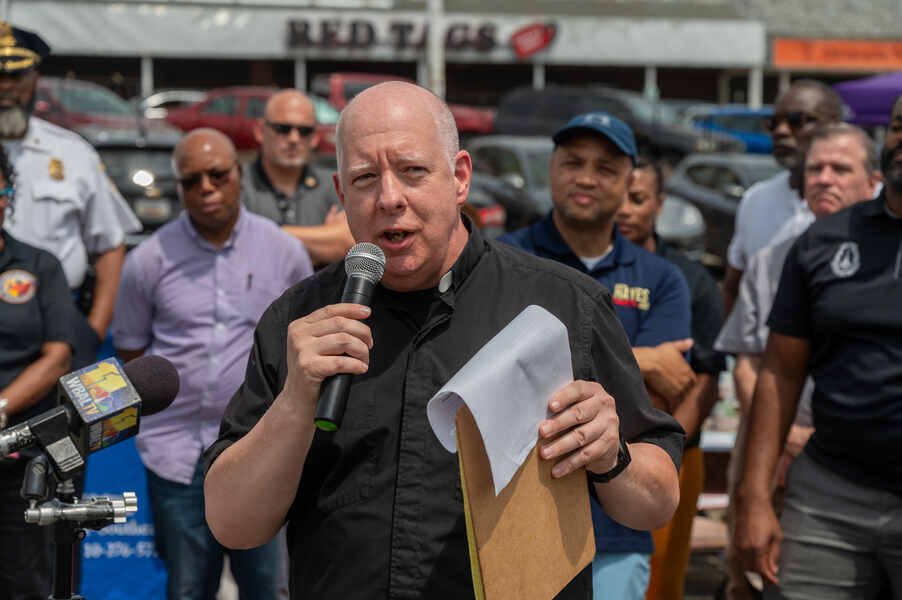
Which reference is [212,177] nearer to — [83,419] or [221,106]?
[83,419]

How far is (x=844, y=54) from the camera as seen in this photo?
1357 inches

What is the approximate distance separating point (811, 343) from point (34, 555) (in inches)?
107

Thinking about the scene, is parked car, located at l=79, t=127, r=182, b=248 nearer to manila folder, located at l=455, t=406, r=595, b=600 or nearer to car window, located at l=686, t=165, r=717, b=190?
manila folder, located at l=455, t=406, r=595, b=600

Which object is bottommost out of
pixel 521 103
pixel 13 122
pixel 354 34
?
pixel 13 122

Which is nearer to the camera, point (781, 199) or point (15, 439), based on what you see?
point (15, 439)

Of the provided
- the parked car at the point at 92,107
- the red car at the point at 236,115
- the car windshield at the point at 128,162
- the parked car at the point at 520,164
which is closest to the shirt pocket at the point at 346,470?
the car windshield at the point at 128,162

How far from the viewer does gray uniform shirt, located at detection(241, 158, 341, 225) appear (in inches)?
221

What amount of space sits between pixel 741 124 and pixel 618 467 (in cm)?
2127

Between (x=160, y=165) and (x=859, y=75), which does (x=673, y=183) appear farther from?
(x=859, y=75)

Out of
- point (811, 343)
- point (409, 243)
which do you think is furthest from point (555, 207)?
point (409, 243)

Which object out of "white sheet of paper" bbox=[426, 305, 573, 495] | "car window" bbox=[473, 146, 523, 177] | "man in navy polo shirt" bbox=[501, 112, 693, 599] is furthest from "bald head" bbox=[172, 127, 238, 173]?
"car window" bbox=[473, 146, 523, 177]

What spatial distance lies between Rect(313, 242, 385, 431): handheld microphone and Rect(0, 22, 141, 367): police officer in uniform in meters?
2.87

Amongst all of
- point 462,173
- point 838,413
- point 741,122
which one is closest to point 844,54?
point 741,122

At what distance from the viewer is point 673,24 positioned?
109 ft
